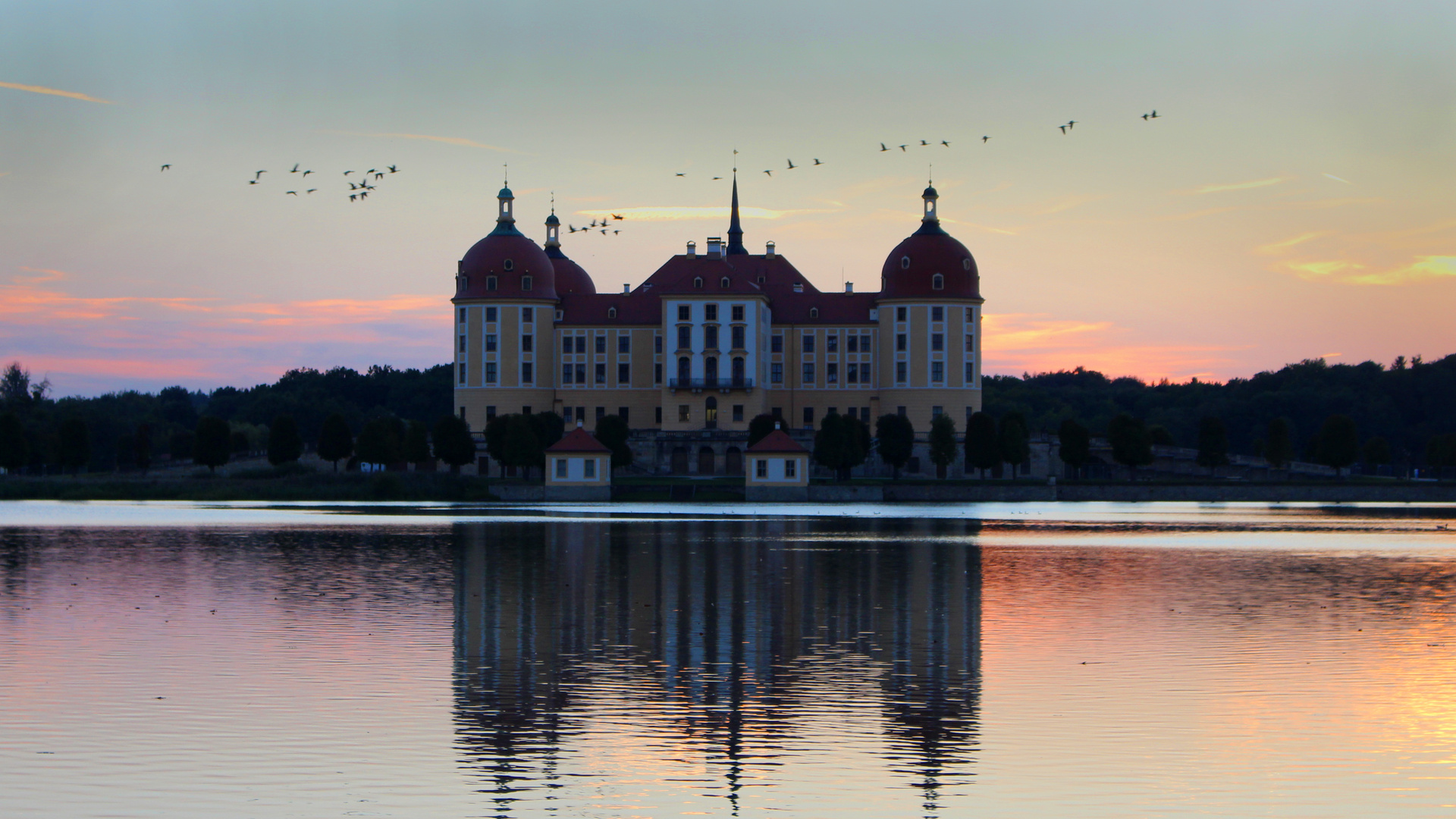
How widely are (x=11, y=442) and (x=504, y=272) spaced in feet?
113

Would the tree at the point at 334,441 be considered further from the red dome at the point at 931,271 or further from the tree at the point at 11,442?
the red dome at the point at 931,271

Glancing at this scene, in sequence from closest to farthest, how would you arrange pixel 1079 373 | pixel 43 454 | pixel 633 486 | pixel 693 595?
pixel 693 595
pixel 633 486
pixel 43 454
pixel 1079 373

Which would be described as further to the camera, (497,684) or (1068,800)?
(497,684)

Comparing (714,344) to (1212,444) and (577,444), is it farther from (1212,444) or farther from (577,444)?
(1212,444)

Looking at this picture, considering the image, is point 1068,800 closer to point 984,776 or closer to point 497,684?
point 984,776

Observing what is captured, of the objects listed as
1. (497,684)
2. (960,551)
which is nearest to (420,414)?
(960,551)

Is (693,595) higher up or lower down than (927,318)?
lower down

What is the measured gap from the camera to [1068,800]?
40.0ft

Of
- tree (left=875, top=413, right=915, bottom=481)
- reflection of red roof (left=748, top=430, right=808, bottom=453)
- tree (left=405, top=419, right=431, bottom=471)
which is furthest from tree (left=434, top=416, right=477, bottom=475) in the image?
tree (left=875, top=413, right=915, bottom=481)

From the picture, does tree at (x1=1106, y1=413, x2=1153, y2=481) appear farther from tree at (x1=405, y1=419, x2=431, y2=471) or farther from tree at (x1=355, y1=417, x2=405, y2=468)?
tree at (x1=355, y1=417, x2=405, y2=468)

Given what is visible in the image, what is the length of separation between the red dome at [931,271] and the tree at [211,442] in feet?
150

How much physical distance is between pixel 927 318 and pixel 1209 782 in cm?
9641

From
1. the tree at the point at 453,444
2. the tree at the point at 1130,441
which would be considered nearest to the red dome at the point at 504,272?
the tree at the point at 453,444

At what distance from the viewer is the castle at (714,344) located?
10581 cm
